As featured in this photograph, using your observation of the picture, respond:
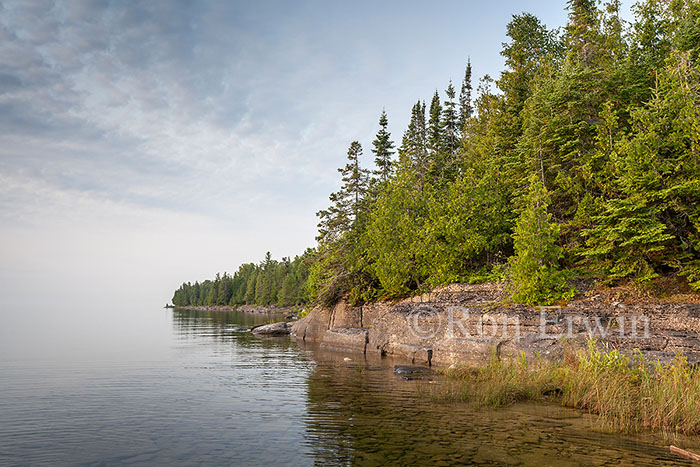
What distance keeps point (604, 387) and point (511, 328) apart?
23.9ft

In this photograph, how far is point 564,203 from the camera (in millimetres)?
27828

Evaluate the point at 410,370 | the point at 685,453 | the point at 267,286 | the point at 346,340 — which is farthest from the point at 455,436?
the point at 267,286

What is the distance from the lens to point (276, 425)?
11508 millimetres

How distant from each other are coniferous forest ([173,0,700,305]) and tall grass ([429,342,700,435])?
6.93 m

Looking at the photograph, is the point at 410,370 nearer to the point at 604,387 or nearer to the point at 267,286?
the point at 604,387

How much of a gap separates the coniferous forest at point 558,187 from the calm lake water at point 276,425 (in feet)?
36.3

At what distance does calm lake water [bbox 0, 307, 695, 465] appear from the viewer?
883cm

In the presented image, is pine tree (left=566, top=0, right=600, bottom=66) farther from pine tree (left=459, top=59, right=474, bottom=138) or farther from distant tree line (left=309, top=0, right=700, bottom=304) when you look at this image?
pine tree (left=459, top=59, right=474, bottom=138)

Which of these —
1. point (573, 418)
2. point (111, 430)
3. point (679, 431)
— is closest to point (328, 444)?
point (111, 430)

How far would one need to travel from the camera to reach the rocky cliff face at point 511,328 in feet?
49.5

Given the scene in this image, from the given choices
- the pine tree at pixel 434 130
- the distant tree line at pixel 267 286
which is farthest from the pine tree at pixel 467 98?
the distant tree line at pixel 267 286

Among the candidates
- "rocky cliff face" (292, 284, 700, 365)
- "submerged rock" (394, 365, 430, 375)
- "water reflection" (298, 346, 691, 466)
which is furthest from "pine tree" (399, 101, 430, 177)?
"water reflection" (298, 346, 691, 466)

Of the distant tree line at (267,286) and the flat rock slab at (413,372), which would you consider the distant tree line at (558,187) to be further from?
the distant tree line at (267,286)

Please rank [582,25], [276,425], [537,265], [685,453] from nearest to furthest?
[685,453]
[276,425]
[537,265]
[582,25]
